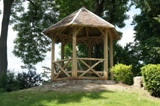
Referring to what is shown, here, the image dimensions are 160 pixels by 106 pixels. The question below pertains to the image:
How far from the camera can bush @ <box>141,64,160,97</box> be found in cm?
1450

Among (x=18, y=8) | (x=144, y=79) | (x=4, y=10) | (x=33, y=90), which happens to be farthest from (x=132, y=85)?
(x=18, y=8)

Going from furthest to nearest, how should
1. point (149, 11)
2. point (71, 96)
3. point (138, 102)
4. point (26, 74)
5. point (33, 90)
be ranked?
1. point (149, 11)
2. point (26, 74)
3. point (33, 90)
4. point (71, 96)
5. point (138, 102)

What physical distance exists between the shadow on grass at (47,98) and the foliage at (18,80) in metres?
3.10

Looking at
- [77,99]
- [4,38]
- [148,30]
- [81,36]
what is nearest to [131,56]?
[148,30]

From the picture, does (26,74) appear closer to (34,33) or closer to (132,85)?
(132,85)

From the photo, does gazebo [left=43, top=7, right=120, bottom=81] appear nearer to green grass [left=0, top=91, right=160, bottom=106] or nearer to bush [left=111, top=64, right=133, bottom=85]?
bush [left=111, top=64, right=133, bottom=85]

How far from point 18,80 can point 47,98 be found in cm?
570

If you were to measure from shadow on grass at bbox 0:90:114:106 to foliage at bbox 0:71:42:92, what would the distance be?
3098 millimetres

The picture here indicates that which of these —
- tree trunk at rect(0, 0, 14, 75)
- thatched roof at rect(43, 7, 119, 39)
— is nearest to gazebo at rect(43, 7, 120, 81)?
thatched roof at rect(43, 7, 119, 39)

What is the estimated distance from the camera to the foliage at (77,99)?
12.4 m

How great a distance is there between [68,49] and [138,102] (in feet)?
67.3

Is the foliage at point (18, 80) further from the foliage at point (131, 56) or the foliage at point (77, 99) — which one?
the foliage at point (131, 56)

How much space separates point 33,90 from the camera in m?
15.6

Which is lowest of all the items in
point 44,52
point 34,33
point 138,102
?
point 138,102
